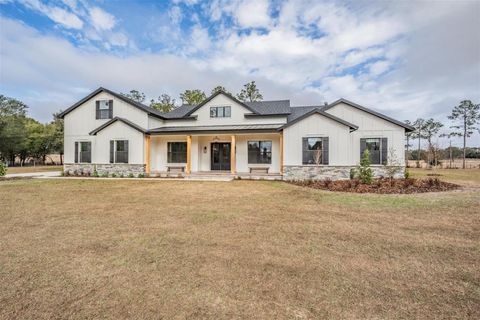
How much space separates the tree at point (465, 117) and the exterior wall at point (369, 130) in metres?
25.1

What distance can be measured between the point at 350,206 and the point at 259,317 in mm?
6351

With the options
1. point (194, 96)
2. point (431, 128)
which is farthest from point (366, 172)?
point (431, 128)

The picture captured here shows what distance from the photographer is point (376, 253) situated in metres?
3.90

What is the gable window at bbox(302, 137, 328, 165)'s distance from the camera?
14078mm

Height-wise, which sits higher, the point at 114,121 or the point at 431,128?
the point at 431,128

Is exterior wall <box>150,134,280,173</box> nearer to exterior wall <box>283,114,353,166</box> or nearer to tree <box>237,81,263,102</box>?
exterior wall <box>283,114,353,166</box>

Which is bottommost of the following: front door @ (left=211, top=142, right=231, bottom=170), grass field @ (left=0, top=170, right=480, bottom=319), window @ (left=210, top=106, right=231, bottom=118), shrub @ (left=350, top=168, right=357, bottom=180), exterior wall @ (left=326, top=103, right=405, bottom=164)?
grass field @ (left=0, top=170, right=480, bottom=319)

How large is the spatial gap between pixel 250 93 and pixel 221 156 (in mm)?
18959

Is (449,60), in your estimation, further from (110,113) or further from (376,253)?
(110,113)

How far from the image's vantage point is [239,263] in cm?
349

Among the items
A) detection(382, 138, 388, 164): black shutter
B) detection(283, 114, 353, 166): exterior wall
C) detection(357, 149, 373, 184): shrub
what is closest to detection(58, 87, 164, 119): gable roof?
detection(283, 114, 353, 166): exterior wall

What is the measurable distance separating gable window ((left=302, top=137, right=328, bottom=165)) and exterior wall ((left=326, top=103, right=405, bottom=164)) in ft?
6.61

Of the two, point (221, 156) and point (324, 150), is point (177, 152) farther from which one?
point (324, 150)

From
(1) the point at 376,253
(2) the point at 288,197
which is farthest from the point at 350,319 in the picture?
(2) the point at 288,197
